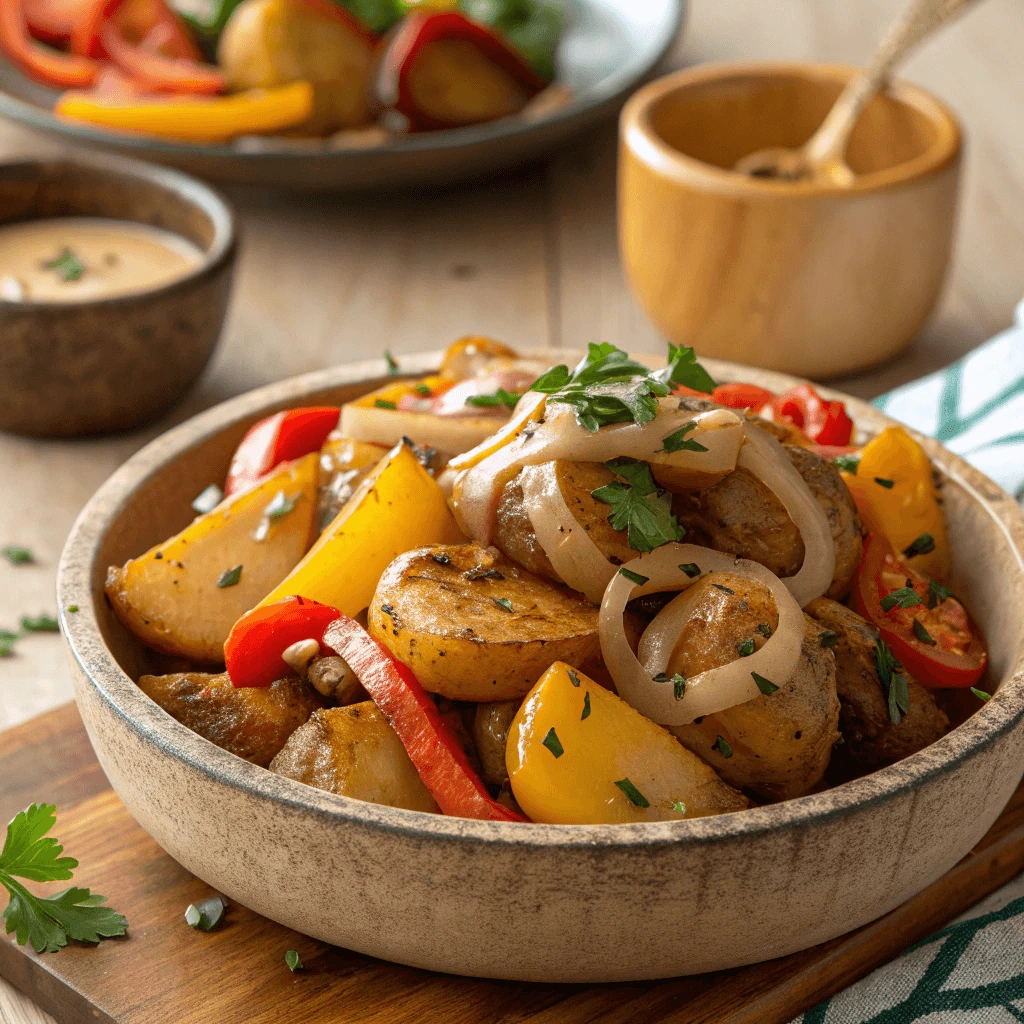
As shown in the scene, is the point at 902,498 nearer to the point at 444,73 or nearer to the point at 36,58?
the point at 444,73

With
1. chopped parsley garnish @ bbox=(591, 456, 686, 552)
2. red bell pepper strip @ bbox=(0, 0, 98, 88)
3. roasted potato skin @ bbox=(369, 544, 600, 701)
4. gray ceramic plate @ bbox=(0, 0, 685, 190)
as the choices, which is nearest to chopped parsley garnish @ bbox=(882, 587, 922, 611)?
chopped parsley garnish @ bbox=(591, 456, 686, 552)

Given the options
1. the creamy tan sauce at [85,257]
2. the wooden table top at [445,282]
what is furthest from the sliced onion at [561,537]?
the creamy tan sauce at [85,257]

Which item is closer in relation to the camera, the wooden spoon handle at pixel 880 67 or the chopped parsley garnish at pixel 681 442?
the chopped parsley garnish at pixel 681 442

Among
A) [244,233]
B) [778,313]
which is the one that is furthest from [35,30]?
[778,313]

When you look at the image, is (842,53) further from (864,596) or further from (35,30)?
(864,596)

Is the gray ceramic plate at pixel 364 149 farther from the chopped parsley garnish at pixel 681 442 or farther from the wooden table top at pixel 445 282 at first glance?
the chopped parsley garnish at pixel 681 442

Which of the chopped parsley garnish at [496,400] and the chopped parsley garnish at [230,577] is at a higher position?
the chopped parsley garnish at [496,400]

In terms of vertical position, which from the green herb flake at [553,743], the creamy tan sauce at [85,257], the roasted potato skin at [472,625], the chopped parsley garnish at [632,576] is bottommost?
→ the creamy tan sauce at [85,257]
